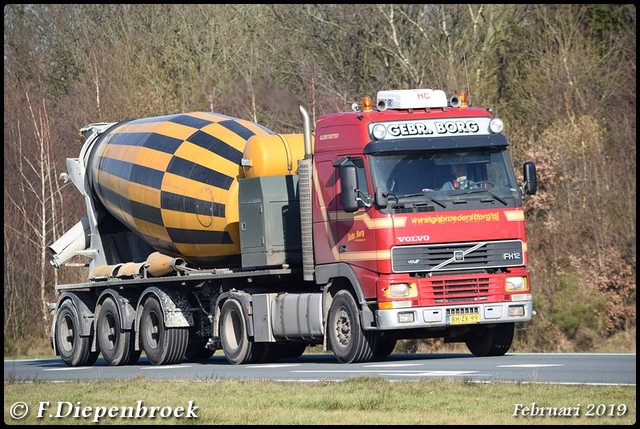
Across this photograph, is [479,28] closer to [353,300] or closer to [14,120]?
[14,120]

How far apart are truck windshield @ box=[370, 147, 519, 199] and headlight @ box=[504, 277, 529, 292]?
120cm

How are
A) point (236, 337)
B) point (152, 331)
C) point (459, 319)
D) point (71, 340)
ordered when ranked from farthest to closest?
point (71, 340)
point (152, 331)
point (236, 337)
point (459, 319)

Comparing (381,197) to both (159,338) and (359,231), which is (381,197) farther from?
(159,338)

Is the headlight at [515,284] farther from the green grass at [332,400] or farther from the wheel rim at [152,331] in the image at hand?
the wheel rim at [152,331]

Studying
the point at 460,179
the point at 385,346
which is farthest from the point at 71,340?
the point at 460,179

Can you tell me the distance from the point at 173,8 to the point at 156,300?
1958cm

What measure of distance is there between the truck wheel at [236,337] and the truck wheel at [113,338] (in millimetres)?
2564

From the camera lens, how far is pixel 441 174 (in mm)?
20219

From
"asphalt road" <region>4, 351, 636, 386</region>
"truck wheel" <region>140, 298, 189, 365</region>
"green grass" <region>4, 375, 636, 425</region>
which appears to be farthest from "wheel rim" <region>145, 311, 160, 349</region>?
"green grass" <region>4, 375, 636, 425</region>

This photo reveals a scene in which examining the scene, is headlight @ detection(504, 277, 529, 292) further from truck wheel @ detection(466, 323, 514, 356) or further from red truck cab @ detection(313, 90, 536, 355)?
truck wheel @ detection(466, 323, 514, 356)

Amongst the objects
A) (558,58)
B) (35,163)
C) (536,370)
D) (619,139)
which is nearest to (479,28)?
(558,58)

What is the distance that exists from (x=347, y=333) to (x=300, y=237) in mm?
2254

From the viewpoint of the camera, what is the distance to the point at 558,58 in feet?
123

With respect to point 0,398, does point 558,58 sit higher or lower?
higher
